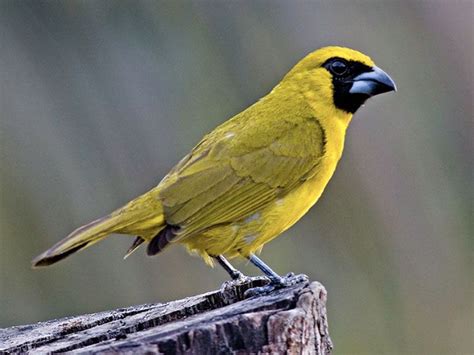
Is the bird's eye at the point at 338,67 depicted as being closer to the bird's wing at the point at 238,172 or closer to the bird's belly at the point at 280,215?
the bird's wing at the point at 238,172

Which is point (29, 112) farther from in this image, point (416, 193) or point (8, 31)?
point (416, 193)

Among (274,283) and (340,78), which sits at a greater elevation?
(340,78)

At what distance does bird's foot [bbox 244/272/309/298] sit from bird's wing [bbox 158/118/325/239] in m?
0.41

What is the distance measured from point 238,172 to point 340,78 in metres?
0.95

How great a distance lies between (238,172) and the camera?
5.54m

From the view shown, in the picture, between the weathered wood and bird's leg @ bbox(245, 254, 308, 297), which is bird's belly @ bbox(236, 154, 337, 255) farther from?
the weathered wood

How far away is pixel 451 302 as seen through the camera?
348 inches

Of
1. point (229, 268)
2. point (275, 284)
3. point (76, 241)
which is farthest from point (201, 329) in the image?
point (229, 268)

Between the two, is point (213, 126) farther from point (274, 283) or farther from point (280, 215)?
point (274, 283)

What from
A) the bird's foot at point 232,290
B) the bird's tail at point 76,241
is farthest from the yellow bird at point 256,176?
the bird's foot at point 232,290

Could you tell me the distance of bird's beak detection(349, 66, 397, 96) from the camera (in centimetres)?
596

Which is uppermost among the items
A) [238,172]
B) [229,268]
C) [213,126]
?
[238,172]

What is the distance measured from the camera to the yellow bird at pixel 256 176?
521 centimetres

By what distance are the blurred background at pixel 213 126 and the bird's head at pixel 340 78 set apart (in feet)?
6.88
